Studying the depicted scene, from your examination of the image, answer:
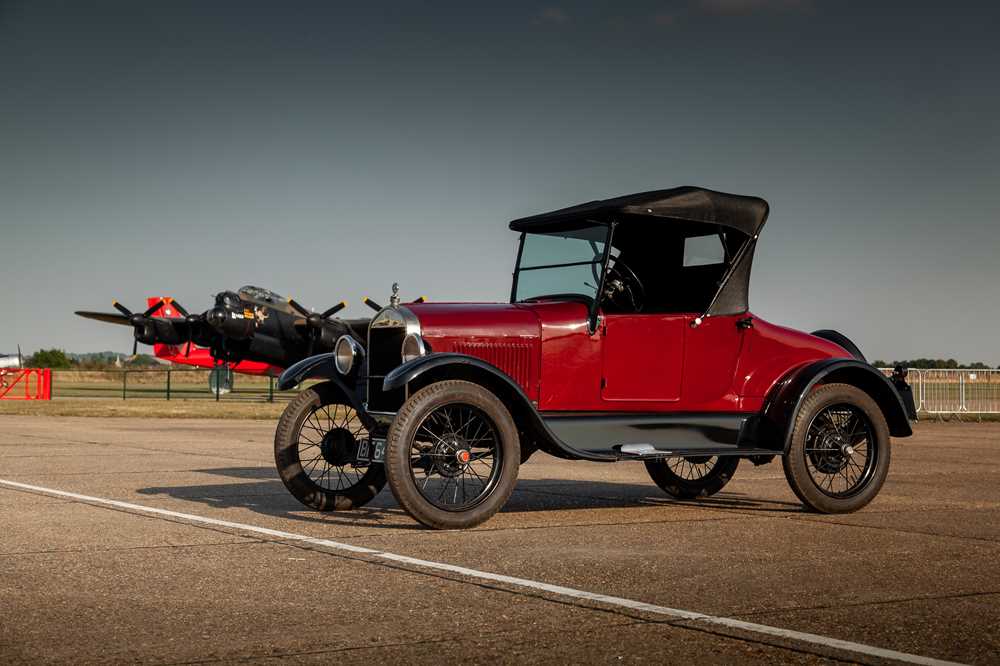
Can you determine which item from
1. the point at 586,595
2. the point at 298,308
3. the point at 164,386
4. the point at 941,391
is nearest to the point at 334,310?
the point at 298,308

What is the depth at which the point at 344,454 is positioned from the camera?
8.47 m

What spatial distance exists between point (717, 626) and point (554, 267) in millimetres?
4806

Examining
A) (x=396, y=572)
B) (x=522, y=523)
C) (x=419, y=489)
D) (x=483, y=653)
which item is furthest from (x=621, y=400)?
(x=483, y=653)

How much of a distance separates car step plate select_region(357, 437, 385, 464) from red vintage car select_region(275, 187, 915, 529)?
A: 18 mm

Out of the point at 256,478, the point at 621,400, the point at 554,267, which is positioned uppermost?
the point at 554,267

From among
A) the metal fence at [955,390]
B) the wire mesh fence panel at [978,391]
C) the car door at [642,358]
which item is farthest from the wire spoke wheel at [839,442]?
the wire mesh fence panel at [978,391]

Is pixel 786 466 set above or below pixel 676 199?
below

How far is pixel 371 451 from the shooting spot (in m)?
7.88

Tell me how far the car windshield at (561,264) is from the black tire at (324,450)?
70.4 inches

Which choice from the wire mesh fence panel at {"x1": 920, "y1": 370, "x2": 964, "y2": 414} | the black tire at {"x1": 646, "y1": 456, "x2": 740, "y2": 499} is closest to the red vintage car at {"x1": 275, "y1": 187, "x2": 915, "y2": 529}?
the black tire at {"x1": 646, "y1": 456, "x2": 740, "y2": 499}

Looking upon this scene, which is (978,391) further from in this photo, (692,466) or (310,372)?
(310,372)

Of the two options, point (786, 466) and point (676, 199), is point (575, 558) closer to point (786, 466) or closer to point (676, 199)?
point (786, 466)

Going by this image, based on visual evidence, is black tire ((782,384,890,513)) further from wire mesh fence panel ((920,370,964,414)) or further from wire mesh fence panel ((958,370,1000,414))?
wire mesh fence panel ((958,370,1000,414))

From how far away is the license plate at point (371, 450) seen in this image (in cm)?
777
